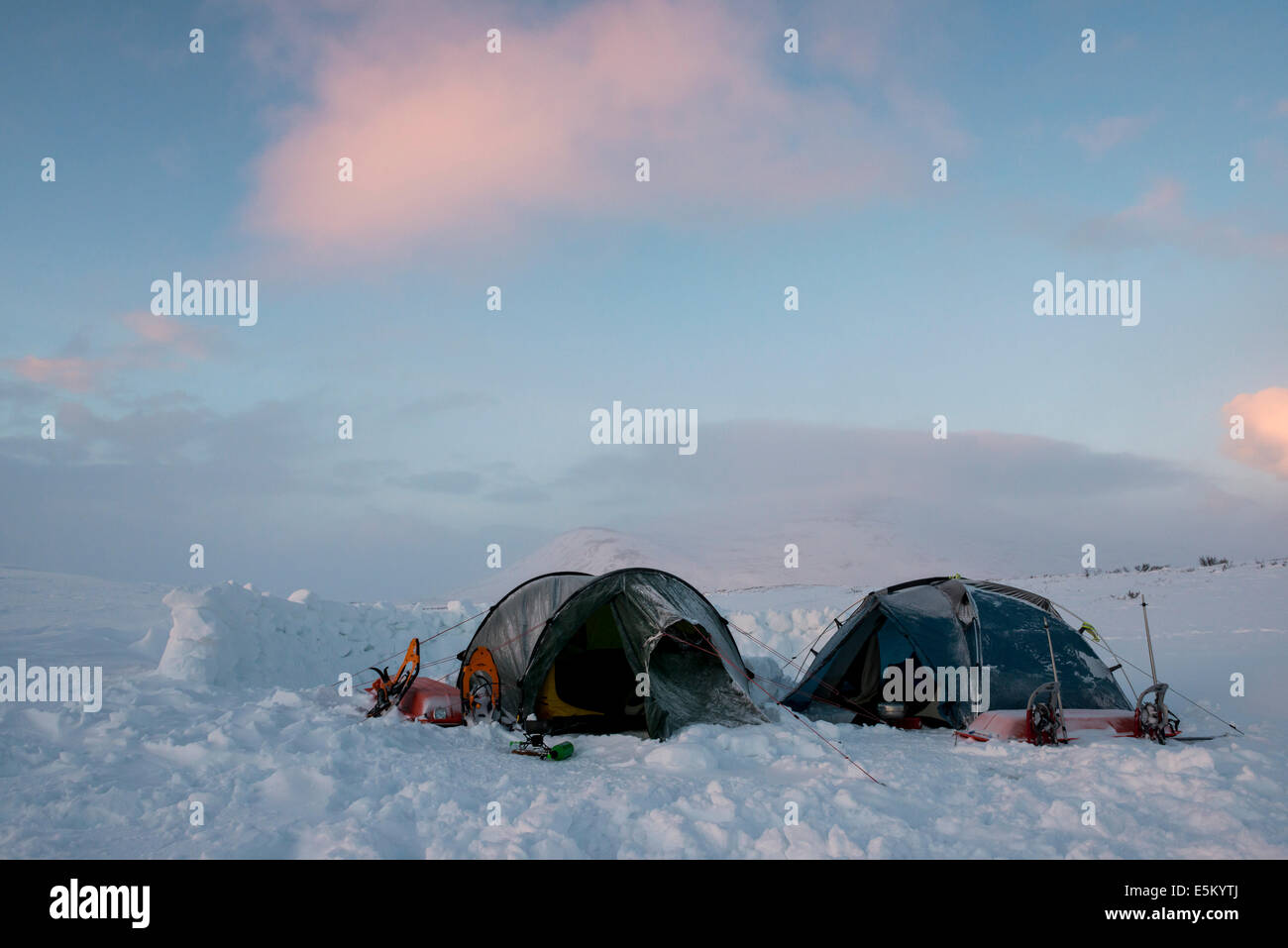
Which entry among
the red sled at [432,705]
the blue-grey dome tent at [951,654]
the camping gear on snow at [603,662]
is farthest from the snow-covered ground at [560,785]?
the blue-grey dome tent at [951,654]

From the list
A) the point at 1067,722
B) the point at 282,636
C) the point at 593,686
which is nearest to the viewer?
the point at 1067,722

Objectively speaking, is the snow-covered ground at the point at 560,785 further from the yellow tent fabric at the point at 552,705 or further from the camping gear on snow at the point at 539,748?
the yellow tent fabric at the point at 552,705

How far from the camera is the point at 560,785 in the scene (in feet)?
24.6

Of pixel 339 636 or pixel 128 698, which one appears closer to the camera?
pixel 128 698

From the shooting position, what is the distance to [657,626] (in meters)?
10.4

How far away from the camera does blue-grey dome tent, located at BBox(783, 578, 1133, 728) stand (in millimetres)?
10727

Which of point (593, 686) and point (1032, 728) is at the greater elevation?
point (593, 686)

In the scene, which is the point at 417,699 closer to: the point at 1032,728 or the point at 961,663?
the point at 961,663

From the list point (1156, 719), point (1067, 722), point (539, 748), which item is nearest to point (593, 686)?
point (539, 748)

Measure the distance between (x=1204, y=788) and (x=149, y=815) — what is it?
905 cm

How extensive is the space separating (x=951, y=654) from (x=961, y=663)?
0.18m

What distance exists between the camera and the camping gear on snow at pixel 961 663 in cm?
1066
